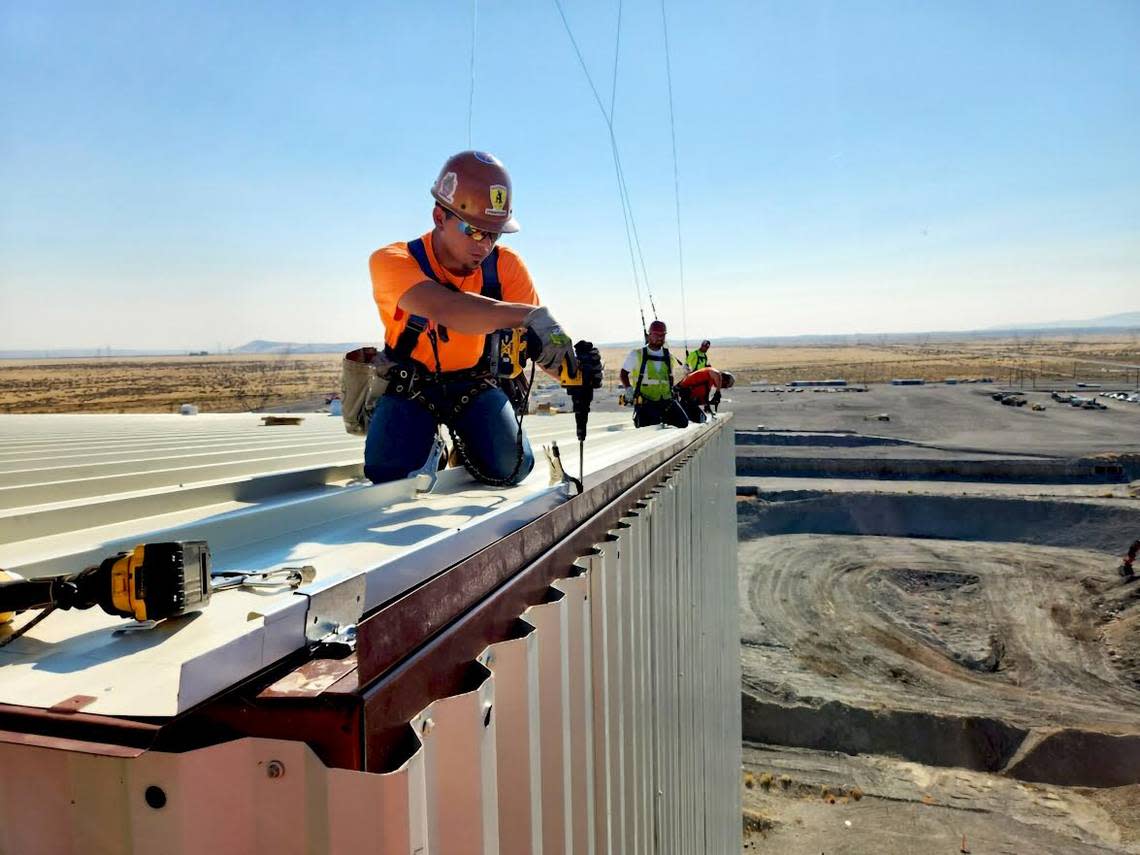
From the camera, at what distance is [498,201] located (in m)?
3.50

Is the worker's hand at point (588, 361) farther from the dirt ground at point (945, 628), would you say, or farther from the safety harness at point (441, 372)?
the dirt ground at point (945, 628)

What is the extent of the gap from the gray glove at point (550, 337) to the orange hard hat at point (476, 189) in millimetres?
439

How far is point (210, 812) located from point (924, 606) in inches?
839

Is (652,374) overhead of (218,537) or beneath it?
overhead

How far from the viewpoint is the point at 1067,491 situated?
26391mm

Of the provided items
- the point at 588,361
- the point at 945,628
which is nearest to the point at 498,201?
the point at 588,361

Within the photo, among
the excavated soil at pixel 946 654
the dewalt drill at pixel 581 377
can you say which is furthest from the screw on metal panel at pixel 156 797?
the excavated soil at pixel 946 654

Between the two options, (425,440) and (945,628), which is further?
(945,628)

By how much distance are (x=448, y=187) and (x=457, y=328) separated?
0.61 metres

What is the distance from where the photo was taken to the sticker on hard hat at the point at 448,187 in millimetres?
3468

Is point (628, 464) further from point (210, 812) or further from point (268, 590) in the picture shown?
point (210, 812)

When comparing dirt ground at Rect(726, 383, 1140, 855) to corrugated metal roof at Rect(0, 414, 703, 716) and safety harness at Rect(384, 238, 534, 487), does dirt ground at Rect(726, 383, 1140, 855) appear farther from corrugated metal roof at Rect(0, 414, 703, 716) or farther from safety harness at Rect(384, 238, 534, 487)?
corrugated metal roof at Rect(0, 414, 703, 716)

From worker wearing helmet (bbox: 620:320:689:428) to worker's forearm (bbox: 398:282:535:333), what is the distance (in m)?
6.25

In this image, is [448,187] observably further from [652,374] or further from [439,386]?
[652,374]
